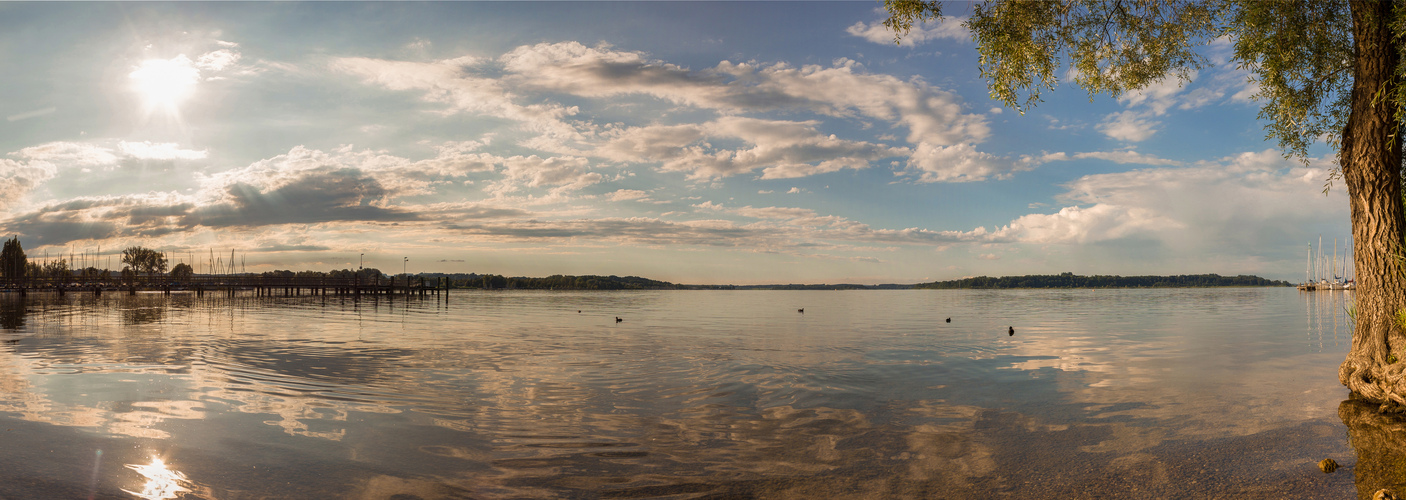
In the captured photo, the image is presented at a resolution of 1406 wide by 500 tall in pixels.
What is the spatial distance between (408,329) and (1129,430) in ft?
111

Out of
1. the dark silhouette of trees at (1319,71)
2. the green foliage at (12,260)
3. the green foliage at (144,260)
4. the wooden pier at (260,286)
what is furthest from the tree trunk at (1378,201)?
the green foliage at (144,260)

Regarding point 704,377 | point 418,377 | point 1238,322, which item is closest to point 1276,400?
point 704,377

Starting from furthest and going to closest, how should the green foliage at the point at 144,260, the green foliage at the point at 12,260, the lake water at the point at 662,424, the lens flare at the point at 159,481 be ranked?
the green foliage at the point at 144,260 → the green foliage at the point at 12,260 → the lake water at the point at 662,424 → the lens flare at the point at 159,481

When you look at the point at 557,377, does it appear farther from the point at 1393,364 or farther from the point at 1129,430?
the point at 1393,364

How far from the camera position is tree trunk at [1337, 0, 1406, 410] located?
39.1 feet

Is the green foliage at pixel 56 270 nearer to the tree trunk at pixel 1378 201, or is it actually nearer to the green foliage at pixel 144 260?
the green foliage at pixel 144 260

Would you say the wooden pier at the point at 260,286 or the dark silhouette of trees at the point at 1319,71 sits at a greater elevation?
the dark silhouette of trees at the point at 1319,71

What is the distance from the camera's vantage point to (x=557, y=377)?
1761 centimetres

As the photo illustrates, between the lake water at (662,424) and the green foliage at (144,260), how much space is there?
209 m

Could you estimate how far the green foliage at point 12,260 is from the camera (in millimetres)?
136875

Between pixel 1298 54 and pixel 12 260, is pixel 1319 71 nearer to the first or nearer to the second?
pixel 1298 54

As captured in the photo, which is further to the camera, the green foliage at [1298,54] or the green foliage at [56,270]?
the green foliage at [56,270]

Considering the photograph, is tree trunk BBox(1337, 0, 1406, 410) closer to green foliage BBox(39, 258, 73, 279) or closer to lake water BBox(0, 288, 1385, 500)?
lake water BBox(0, 288, 1385, 500)

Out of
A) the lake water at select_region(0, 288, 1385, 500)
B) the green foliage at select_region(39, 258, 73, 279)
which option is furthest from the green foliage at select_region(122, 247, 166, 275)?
the lake water at select_region(0, 288, 1385, 500)
